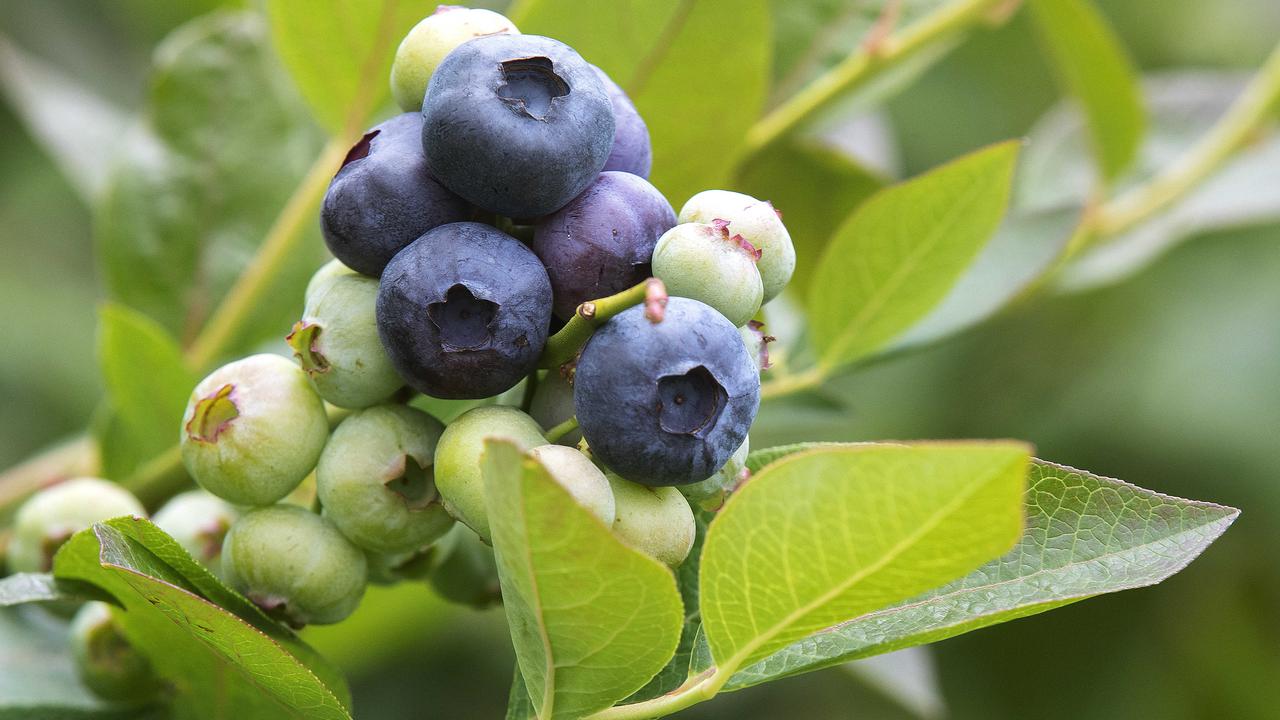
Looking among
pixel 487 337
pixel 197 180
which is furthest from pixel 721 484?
pixel 197 180

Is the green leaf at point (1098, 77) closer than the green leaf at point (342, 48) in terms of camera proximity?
No

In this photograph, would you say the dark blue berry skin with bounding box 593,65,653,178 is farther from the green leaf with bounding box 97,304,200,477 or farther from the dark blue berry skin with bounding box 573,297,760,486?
the green leaf with bounding box 97,304,200,477

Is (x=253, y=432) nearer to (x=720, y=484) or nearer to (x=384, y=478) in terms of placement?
(x=384, y=478)

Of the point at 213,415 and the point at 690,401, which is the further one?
the point at 213,415

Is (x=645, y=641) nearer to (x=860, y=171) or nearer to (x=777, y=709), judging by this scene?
(x=860, y=171)

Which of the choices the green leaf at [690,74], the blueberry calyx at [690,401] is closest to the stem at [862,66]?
the green leaf at [690,74]

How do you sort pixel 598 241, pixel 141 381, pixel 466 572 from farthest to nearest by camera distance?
pixel 141 381 → pixel 466 572 → pixel 598 241

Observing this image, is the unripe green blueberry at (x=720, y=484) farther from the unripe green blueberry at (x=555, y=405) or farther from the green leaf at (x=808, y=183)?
the green leaf at (x=808, y=183)

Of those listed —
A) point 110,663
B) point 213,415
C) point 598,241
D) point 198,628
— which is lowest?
point 110,663
